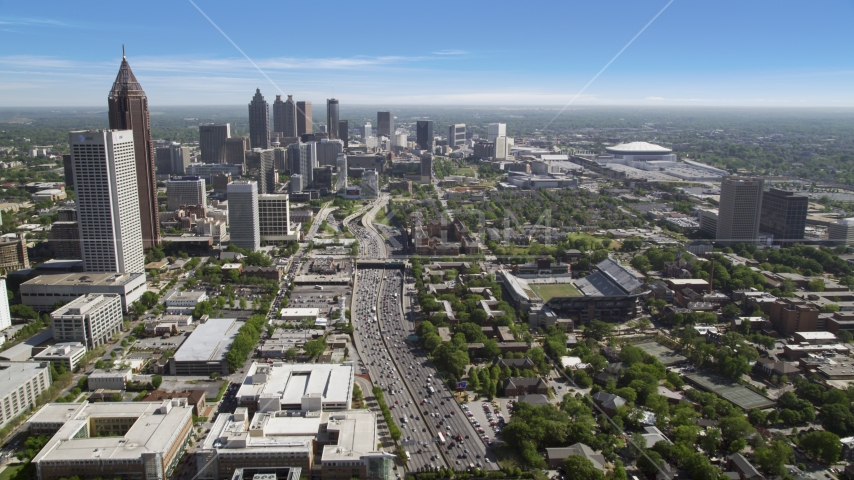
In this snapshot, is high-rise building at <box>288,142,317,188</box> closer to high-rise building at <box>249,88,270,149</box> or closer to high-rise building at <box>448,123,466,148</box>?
high-rise building at <box>249,88,270,149</box>

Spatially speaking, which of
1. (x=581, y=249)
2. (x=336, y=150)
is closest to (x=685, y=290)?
(x=581, y=249)

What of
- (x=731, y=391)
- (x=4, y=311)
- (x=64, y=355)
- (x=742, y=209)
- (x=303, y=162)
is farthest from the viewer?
(x=303, y=162)

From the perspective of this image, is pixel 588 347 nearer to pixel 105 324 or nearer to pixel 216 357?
pixel 216 357

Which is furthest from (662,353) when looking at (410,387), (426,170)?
(426,170)

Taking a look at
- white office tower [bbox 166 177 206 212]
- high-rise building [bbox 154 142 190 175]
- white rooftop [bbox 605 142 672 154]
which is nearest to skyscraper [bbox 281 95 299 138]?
high-rise building [bbox 154 142 190 175]

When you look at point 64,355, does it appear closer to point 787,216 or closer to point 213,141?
point 787,216

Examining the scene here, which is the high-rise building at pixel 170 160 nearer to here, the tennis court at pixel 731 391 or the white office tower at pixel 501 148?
the white office tower at pixel 501 148

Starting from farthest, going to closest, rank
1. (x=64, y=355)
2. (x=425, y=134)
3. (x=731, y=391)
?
(x=425, y=134), (x=64, y=355), (x=731, y=391)

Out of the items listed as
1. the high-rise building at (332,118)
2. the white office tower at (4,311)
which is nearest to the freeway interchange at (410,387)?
the white office tower at (4,311)
